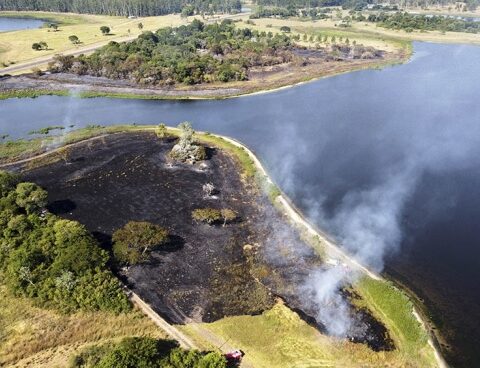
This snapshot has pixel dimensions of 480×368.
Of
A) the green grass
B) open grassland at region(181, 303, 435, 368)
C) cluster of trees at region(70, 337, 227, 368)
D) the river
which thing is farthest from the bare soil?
cluster of trees at region(70, 337, 227, 368)

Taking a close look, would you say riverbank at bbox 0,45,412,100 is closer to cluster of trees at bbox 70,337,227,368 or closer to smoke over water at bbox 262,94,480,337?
smoke over water at bbox 262,94,480,337

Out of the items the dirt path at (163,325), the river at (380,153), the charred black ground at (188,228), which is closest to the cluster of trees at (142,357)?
the dirt path at (163,325)

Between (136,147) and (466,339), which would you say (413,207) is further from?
(136,147)

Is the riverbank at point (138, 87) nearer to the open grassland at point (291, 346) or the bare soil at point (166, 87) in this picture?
the bare soil at point (166, 87)

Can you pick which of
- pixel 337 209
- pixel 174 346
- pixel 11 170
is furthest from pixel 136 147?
pixel 174 346

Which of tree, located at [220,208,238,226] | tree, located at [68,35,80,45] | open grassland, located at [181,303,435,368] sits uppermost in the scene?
tree, located at [68,35,80,45]

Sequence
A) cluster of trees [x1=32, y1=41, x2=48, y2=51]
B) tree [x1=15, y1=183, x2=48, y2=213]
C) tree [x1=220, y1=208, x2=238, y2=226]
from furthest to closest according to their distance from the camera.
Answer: cluster of trees [x1=32, y1=41, x2=48, y2=51], tree [x1=220, y1=208, x2=238, y2=226], tree [x1=15, y1=183, x2=48, y2=213]
